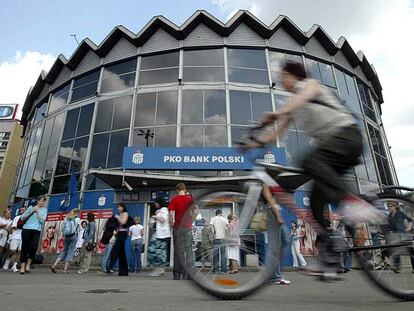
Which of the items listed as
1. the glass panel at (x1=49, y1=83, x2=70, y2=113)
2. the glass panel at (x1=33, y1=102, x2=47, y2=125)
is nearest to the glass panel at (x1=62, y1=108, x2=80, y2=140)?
the glass panel at (x1=49, y1=83, x2=70, y2=113)

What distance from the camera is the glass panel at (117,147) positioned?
684 inches

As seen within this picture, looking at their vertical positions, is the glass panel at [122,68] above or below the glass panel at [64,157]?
above

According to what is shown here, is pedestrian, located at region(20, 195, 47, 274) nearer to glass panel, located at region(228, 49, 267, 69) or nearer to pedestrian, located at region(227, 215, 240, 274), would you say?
pedestrian, located at region(227, 215, 240, 274)

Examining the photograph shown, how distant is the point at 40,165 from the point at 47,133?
2328mm

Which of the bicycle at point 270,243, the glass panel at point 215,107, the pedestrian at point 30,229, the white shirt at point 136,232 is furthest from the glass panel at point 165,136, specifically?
the bicycle at point 270,243

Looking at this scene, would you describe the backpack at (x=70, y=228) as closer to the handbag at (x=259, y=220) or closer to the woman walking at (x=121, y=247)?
the woman walking at (x=121, y=247)

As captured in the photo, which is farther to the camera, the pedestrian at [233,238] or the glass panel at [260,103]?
the glass panel at [260,103]

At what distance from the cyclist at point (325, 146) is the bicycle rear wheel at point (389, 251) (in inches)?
7.2

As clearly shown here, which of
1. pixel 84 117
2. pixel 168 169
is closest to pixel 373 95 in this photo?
pixel 168 169

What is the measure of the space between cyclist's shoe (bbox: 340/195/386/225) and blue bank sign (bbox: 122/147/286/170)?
38.9 ft

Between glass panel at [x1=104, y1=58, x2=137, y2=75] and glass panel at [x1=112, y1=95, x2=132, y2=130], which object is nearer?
glass panel at [x1=112, y1=95, x2=132, y2=130]

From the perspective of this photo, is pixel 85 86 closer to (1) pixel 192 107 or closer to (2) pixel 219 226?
(1) pixel 192 107

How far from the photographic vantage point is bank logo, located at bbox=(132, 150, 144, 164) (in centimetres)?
1472

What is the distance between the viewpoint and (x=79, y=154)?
18.8 m
